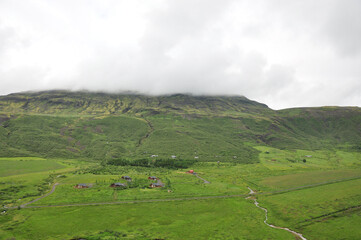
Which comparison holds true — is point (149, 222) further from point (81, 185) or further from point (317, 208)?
point (317, 208)

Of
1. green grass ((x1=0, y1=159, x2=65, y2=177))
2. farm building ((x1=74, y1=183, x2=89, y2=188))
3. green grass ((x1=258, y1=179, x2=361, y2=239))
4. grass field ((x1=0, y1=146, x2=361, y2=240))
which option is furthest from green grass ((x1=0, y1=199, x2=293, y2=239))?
green grass ((x1=0, y1=159, x2=65, y2=177))

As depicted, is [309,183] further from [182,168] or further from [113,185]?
[113,185]

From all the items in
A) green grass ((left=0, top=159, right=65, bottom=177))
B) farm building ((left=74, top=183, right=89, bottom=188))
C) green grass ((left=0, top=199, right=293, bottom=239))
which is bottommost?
green grass ((left=0, top=199, right=293, bottom=239))

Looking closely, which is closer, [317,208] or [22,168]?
[317,208]

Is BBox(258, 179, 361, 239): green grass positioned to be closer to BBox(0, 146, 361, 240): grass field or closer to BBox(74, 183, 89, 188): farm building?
BBox(0, 146, 361, 240): grass field

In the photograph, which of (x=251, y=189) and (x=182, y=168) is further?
(x=182, y=168)

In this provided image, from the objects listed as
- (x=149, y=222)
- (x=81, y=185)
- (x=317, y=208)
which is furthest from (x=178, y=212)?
(x=317, y=208)

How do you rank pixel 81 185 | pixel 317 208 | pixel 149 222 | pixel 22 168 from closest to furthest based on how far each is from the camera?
pixel 149 222
pixel 317 208
pixel 81 185
pixel 22 168

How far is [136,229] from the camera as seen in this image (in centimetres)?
5747

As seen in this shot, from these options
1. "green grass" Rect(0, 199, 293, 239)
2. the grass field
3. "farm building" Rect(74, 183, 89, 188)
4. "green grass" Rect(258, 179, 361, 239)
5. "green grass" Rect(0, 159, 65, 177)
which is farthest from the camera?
"green grass" Rect(0, 159, 65, 177)

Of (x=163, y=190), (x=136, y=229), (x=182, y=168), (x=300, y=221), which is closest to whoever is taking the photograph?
(x=136, y=229)

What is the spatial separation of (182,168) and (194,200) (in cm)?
8132

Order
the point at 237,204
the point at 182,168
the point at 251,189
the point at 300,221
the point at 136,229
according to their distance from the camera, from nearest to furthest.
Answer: the point at 136,229 < the point at 300,221 < the point at 237,204 < the point at 251,189 < the point at 182,168

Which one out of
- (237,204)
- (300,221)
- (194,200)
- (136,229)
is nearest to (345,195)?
(300,221)
